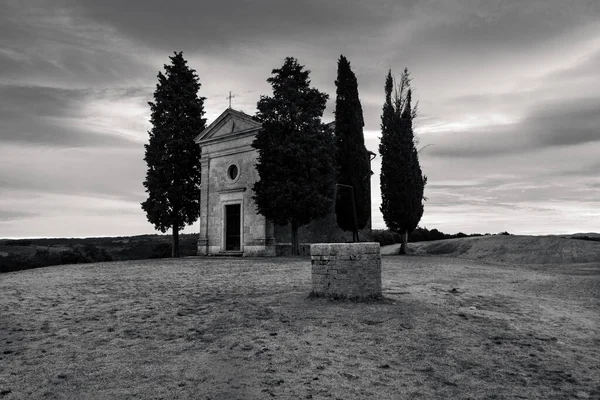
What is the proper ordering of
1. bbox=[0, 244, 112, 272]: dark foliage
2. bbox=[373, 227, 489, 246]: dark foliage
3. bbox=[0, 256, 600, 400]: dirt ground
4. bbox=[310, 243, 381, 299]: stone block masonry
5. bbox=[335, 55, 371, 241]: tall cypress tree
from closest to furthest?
bbox=[0, 256, 600, 400]: dirt ground → bbox=[310, 243, 381, 299]: stone block masonry → bbox=[0, 244, 112, 272]: dark foliage → bbox=[335, 55, 371, 241]: tall cypress tree → bbox=[373, 227, 489, 246]: dark foliage

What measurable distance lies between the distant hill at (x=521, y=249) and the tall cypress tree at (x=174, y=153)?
40.7 ft

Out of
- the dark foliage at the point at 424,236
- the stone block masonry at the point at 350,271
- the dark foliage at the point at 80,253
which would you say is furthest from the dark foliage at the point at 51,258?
the dark foliage at the point at 424,236

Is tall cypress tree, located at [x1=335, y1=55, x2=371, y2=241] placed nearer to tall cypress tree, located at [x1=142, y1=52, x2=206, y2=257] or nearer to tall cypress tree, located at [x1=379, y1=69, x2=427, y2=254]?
tall cypress tree, located at [x1=379, y1=69, x2=427, y2=254]

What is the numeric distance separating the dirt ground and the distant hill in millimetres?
10079

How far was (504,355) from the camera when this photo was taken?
487 centimetres

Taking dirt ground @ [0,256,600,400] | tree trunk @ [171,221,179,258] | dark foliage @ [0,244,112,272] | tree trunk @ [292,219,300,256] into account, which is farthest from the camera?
tree trunk @ [171,221,179,258]

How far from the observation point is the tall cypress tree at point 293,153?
18.0 metres

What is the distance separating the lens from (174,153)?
2283 centimetres

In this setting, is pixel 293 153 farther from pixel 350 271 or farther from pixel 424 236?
pixel 424 236

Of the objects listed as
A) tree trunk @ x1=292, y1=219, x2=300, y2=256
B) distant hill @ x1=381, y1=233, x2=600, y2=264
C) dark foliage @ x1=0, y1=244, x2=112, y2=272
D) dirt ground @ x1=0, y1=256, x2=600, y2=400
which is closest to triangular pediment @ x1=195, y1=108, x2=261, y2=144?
tree trunk @ x1=292, y1=219, x2=300, y2=256

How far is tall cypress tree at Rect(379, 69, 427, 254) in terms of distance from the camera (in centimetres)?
2005

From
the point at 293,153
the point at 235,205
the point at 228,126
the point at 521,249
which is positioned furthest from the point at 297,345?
the point at 228,126

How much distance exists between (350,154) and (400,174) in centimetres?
256

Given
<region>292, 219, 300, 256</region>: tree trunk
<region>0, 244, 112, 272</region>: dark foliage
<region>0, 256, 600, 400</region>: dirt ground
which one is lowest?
<region>0, 256, 600, 400</region>: dirt ground
